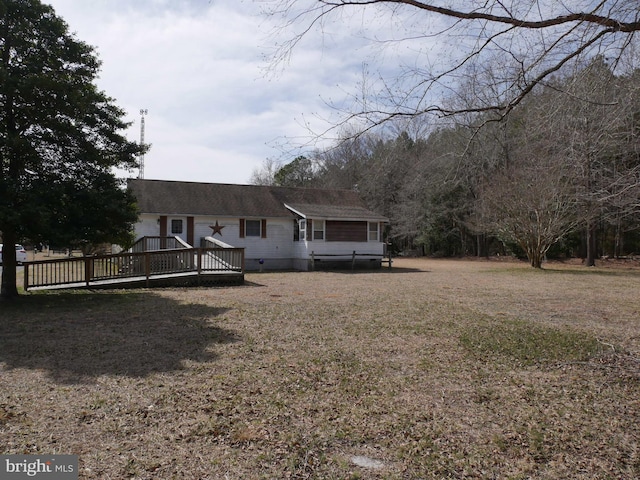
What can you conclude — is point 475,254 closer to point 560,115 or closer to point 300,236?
point 300,236

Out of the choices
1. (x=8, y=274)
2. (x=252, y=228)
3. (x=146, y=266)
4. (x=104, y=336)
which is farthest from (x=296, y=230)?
(x=104, y=336)

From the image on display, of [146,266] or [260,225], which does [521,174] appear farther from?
[146,266]

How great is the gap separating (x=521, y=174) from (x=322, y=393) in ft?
65.4

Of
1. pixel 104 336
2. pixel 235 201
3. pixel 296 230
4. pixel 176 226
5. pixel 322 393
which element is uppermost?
pixel 235 201

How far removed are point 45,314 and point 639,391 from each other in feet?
32.3

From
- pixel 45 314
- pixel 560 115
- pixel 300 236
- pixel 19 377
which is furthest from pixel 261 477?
pixel 300 236

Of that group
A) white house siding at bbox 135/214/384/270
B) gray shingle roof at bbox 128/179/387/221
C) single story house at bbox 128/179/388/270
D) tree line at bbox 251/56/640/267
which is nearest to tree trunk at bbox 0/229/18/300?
tree line at bbox 251/56/640/267

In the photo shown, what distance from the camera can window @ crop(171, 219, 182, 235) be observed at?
866 inches

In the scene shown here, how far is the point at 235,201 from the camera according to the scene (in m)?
24.3

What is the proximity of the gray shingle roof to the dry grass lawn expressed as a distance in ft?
42.8

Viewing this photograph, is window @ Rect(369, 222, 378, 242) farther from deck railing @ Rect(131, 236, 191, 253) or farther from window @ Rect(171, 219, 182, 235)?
deck railing @ Rect(131, 236, 191, 253)

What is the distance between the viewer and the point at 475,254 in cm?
4041

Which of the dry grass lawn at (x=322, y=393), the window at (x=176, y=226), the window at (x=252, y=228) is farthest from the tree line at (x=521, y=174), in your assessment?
the window at (x=176, y=226)

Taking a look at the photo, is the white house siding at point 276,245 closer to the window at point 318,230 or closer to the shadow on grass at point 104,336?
the window at point 318,230
